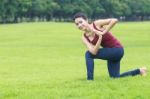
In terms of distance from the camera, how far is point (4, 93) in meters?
8.79

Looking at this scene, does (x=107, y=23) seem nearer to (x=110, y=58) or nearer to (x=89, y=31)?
(x=89, y=31)

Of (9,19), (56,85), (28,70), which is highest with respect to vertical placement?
(56,85)

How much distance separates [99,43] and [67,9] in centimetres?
11898

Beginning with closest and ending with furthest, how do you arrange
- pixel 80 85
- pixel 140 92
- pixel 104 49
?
pixel 140 92, pixel 80 85, pixel 104 49

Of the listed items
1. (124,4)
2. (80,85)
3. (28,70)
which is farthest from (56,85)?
(124,4)

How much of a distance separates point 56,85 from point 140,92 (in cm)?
208

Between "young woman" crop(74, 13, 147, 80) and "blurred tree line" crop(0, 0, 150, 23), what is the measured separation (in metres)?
94.7

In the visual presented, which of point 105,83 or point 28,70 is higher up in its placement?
point 105,83

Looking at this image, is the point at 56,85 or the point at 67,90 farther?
the point at 56,85

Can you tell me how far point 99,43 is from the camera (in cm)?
1070

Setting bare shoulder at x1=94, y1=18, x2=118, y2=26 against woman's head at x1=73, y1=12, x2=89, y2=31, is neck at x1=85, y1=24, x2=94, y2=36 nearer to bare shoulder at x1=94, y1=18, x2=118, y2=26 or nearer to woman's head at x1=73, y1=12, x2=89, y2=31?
woman's head at x1=73, y1=12, x2=89, y2=31

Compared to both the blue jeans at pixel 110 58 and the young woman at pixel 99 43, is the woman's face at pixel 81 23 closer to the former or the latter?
the young woman at pixel 99 43

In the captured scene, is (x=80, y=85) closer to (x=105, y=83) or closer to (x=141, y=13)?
(x=105, y=83)

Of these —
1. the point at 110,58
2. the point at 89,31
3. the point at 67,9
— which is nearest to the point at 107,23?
the point at 89,31
